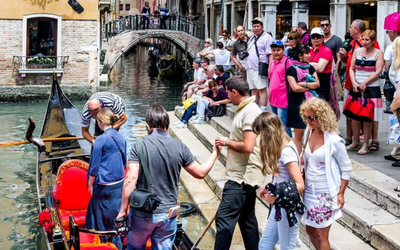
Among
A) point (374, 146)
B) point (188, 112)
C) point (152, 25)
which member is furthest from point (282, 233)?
point (152, 25)

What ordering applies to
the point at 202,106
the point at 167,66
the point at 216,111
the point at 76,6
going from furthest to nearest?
the point at 167,66 < the point at 76,6 < the point at 202,106 < the point at 216,111

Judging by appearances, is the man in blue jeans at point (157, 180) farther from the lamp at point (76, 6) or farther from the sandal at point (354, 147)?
the lamp at point (76, 6)

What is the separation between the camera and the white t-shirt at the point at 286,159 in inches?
110

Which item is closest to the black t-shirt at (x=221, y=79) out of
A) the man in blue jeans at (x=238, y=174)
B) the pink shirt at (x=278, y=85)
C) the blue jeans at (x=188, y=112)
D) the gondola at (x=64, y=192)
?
the blue jeans at (x=188, y=112)

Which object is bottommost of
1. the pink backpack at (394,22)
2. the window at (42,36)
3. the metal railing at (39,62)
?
the pink backpack at (394,22)

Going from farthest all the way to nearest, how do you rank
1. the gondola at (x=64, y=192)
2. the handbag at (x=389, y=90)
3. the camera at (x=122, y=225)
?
the handbag at (x=389, y=90)
the gondola at (x=64, y=192)
the camera at (x=122, y=225)

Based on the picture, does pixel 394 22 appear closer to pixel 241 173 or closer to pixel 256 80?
pixel 241 173

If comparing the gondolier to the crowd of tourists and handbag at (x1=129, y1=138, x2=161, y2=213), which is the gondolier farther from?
handbag at (x1=129, y1=138, x2=161, y2=213)

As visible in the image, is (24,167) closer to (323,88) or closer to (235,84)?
(323,88)

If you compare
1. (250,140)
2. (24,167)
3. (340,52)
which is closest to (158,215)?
(250,140)

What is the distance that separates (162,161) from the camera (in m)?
2.83

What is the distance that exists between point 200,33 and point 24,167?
46.4 ft

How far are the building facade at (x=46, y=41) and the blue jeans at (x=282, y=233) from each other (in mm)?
9990

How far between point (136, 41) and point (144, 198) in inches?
658
